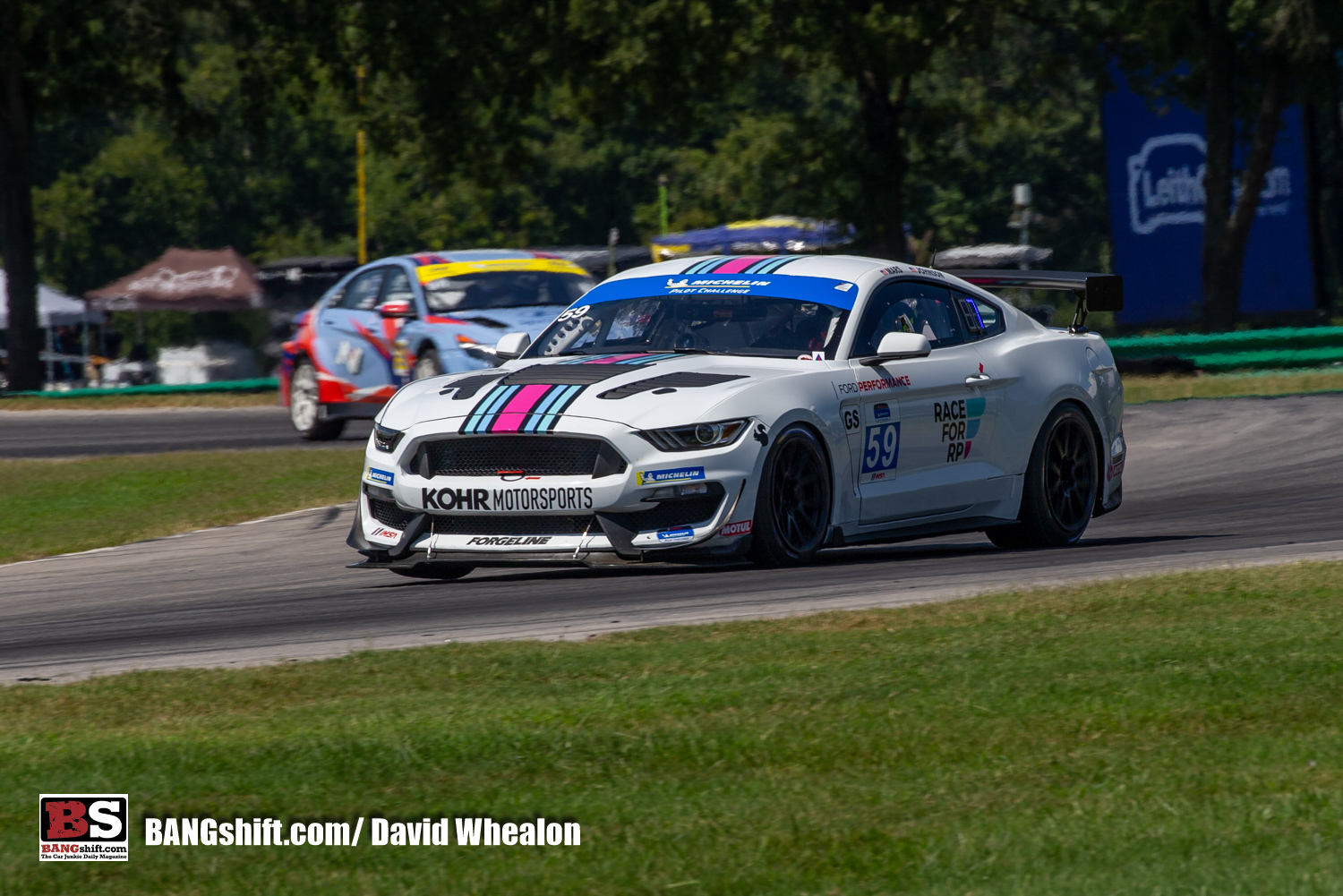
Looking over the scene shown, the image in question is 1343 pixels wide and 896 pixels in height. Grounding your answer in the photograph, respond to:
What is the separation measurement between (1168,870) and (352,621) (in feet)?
14.3

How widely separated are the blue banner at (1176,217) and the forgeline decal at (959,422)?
27.8 m

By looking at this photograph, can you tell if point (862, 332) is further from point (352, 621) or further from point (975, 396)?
point (352, 621)

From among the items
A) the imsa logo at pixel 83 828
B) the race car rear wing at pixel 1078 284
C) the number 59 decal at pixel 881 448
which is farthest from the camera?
the race car rear wing at pixel 1078 284

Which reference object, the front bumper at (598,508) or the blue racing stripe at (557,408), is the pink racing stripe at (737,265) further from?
the front bumper at (598,508)

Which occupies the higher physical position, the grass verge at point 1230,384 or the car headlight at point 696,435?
the car headlight at point 696,435

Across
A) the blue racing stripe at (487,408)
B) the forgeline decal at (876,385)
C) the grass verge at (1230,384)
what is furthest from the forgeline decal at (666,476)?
the grass verge at (1230,384)

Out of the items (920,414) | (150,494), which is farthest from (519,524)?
A: (150,494)

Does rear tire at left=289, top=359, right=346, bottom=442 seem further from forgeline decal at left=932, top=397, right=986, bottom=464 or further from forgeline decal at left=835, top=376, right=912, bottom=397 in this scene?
forgeline decal at left=835, top=376, right=912, bottom=397

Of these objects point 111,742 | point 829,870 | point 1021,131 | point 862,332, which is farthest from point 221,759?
point 1021,131

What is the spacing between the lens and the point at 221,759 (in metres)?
5.15

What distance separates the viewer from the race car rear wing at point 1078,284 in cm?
1014

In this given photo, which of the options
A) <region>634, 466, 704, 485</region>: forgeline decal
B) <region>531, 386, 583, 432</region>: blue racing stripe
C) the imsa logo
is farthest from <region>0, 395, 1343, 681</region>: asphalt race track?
the imsa logo

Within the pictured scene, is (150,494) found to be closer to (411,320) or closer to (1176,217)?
(411,320)

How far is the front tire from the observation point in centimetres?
860
